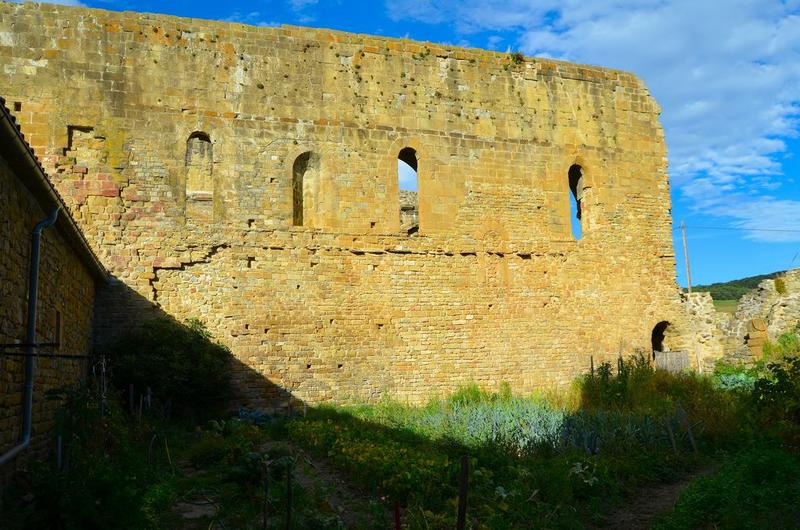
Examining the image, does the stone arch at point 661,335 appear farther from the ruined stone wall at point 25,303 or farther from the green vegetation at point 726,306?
the green vegetation at point 726,306

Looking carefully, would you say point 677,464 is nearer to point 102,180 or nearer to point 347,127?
point 347,127

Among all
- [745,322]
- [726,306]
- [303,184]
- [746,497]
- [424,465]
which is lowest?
[746,497]

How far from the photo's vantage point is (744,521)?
6.27 metres

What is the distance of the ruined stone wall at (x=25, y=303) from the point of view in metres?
6.11

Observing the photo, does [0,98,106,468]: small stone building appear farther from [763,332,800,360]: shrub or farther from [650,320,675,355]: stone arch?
[763,332,800,360]: shrub

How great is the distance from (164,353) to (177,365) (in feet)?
1.51

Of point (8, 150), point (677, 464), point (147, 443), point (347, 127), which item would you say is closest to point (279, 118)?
point (347, 127)

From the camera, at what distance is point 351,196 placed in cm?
1494

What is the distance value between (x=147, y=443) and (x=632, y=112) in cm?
1496

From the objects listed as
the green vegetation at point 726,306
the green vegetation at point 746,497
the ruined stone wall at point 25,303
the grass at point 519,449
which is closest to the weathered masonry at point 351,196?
the grass at point 519,449

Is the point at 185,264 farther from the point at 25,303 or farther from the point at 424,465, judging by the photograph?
the point at 424,465

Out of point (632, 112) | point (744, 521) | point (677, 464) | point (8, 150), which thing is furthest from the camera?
point (632, 112)

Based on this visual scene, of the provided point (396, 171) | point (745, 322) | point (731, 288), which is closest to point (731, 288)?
point (731, 288)

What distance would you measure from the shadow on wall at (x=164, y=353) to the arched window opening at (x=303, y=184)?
3.36 metres
